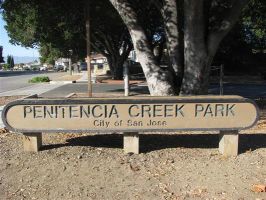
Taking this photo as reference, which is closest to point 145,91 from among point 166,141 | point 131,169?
point 166,141

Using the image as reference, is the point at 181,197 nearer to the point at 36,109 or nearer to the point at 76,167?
the point at 76,167

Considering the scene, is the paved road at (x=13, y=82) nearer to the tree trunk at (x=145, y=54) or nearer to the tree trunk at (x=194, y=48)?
the tree trunk at (x=145, y=54)

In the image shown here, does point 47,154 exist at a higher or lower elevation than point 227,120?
lower

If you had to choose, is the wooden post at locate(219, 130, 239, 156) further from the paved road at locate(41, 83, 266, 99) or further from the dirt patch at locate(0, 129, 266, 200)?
A: the paved road at locate(41, 83, 266, 99)

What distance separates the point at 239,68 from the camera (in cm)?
3716

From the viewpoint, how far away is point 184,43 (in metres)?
9.92

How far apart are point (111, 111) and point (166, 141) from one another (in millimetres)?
1390

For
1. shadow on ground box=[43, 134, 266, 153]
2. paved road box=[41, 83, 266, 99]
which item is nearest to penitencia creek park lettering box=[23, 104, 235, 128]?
shadow on ground box=[43, 134, 266, 153]

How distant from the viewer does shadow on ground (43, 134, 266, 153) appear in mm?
7613

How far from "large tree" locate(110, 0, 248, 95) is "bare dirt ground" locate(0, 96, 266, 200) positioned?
88.9 inches

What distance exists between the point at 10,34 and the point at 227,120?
37313mm

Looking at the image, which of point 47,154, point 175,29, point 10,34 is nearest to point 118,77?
point 10,34

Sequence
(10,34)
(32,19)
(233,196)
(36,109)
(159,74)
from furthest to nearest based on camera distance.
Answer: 1. (10,34)
2. (32,19)
3. (159,74)
4. (36,109)
5. (233,196)

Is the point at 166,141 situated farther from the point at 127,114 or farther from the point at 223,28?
the point at 223,28
